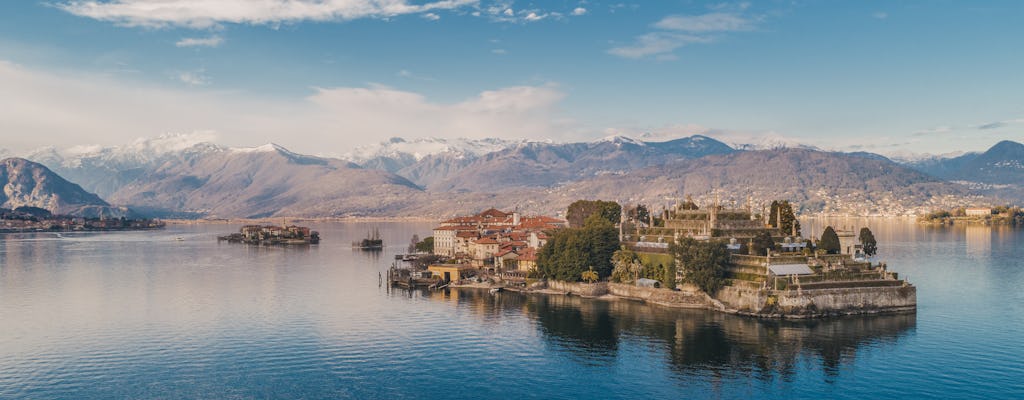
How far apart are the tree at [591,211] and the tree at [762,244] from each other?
52438 mm

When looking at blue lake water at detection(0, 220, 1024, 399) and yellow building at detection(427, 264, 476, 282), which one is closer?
blue lake water at detection(0, 220, 1024, 399)

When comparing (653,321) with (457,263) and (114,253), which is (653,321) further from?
(114,253)

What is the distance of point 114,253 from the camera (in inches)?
7416

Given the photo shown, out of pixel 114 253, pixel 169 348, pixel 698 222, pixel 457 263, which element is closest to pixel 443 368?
pixel 169 348

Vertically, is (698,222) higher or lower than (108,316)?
higher

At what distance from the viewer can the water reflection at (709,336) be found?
6178 centimetres

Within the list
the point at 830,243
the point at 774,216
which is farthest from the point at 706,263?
the point at 774,216

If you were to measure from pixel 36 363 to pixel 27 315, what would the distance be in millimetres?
28038

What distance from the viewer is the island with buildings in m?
79.8

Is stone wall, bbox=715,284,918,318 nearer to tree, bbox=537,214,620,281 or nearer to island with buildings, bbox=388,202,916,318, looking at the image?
island with buildings, bbox=388,202,916,318

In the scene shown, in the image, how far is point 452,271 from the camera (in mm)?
118188

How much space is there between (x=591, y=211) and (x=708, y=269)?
6894cm

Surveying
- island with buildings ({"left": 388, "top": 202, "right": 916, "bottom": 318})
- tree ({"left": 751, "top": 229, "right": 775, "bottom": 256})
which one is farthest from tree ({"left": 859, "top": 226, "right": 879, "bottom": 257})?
tree ({"left": 751, "top": 229, "right": 775, "bottom": 256})

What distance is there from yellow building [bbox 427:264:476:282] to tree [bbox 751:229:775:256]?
45.8m
